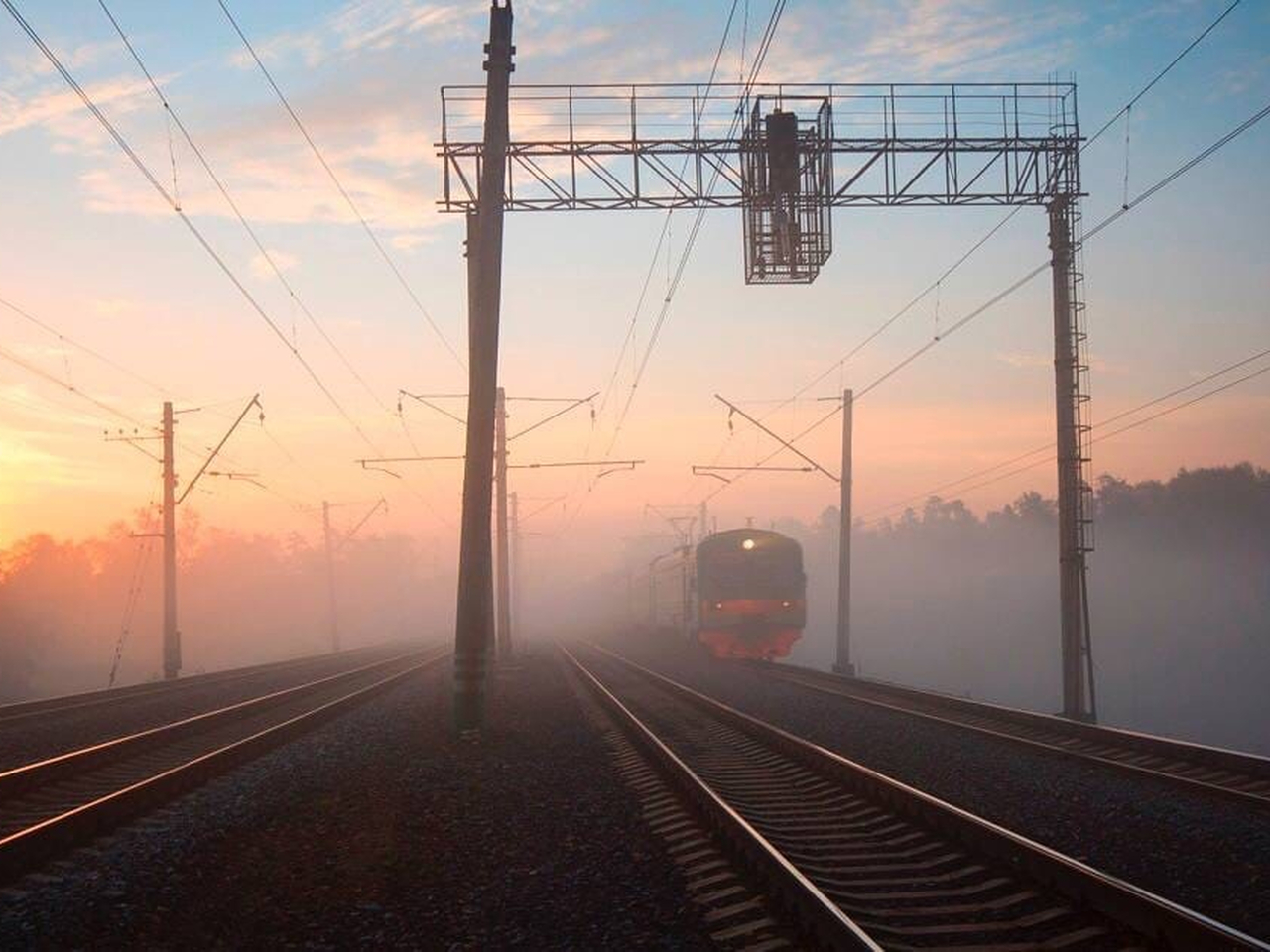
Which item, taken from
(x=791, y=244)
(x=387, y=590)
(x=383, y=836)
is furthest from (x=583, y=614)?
(x=383, y=836)

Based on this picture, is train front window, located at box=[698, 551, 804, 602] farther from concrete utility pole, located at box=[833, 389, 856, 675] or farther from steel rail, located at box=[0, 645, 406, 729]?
steel rail, located at box=[0, 645, 406, 729]

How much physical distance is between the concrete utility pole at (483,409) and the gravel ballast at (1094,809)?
4.73 m

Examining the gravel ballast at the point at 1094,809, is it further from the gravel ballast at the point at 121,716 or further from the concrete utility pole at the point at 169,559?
the concrete utility pole at the point at 169,559

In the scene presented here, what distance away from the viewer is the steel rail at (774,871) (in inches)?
222

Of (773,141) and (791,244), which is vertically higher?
(773,141)

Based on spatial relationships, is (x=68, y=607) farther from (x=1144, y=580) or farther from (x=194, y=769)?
(x=194, y=769)

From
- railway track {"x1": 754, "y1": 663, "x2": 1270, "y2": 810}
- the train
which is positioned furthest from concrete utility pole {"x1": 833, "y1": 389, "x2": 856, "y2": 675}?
railway track {"x1": 754, "y1": 663, "x2": 1270, "y2": 810}

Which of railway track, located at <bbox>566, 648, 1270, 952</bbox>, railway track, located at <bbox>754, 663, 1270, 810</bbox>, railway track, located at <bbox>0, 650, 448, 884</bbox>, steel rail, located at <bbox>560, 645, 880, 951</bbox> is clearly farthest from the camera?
railway track, located at <bbox>754, 663, 1270, 810</bbox>

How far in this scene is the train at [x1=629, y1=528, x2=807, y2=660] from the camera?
37.3m

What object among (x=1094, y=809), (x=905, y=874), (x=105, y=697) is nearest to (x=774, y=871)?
(x=905, y=874)

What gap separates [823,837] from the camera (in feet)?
29.3

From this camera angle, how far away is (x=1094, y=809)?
9.74m

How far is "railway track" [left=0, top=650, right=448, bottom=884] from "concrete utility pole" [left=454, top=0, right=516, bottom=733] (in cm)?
282

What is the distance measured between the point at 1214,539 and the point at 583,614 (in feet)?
283
